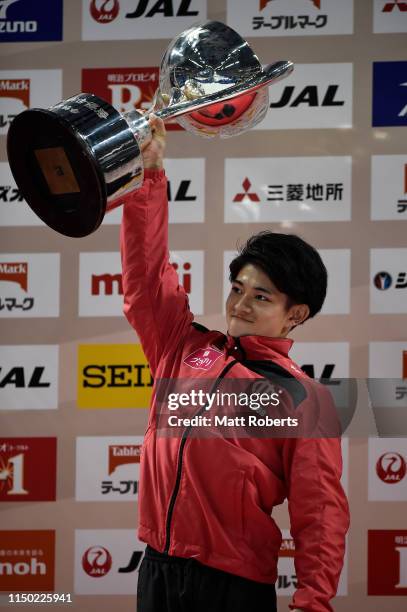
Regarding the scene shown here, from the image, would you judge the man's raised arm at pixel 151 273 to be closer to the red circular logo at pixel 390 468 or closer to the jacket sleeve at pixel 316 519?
the jacket sleeve at pixel 316 519

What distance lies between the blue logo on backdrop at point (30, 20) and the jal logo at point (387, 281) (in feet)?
3.42

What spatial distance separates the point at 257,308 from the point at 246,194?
1.95ft

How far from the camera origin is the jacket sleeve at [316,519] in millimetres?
1188

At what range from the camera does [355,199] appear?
1821 millimetres

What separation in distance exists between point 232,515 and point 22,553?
2.89 ft

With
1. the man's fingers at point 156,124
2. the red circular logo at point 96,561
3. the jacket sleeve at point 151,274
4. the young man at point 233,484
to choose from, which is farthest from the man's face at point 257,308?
the red circular logo at point 96,561

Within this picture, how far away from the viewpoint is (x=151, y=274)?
51.3 inches

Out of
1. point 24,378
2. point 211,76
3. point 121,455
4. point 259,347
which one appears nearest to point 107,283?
point 24,378

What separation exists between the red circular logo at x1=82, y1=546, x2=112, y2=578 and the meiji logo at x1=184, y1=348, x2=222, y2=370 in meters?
0.78

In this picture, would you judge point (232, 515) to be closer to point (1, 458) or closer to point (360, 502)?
point (360, 502)

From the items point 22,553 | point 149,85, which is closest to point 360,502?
point 22,553

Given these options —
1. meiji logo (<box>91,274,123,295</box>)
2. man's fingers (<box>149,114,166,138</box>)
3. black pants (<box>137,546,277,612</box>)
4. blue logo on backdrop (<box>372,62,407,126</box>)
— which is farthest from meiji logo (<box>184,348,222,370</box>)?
blue logo on backdrop (<box>372,62,407,126</box>)

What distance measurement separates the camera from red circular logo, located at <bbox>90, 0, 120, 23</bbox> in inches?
73.1

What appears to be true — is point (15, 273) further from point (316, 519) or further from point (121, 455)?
point (316, 519)
